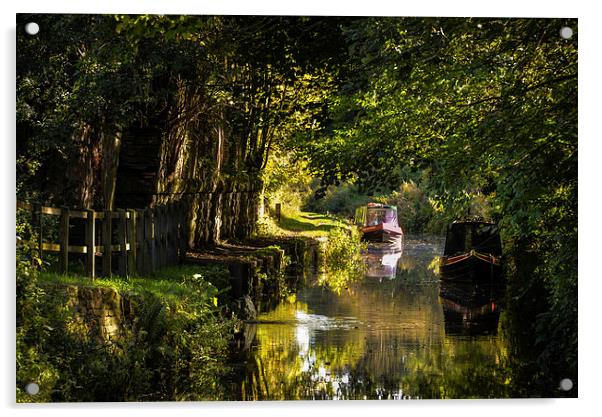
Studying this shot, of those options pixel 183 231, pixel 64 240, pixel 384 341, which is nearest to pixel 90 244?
pixel 64 240

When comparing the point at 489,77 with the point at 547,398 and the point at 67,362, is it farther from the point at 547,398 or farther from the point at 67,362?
the point at 67,362

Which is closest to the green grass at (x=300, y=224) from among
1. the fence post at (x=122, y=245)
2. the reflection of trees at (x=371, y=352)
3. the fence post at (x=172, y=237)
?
the reflection of trees at (x=371, y=352)

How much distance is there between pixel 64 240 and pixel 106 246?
56 cm

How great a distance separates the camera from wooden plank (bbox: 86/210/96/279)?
970 cm

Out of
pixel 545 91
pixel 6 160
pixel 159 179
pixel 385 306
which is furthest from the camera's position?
pixel 159 179

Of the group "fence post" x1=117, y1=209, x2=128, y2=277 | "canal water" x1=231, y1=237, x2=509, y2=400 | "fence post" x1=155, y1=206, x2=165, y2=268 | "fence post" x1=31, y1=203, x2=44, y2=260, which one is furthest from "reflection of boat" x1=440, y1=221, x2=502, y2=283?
"fence post" x1=31, y1=203, x2=44, y2=260

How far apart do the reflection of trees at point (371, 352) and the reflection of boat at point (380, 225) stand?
12.9 inches

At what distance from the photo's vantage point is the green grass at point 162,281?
938cm

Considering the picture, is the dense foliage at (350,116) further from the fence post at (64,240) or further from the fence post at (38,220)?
the fence post at (64,240)

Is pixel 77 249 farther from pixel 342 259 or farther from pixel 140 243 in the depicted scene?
pixel 342 259

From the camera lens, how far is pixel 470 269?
10.6 meters
